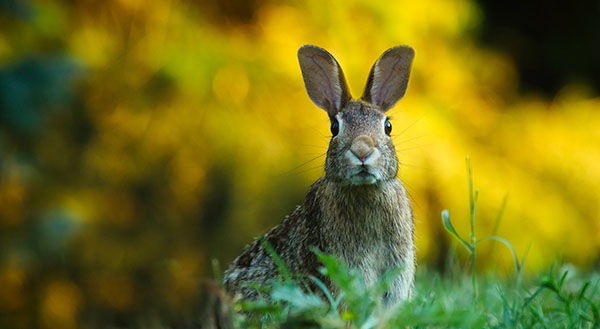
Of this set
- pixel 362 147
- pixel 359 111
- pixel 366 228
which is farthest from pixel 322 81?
pixel 366 228

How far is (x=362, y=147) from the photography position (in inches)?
96.0

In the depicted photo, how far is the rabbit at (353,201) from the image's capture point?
2482 millimetres

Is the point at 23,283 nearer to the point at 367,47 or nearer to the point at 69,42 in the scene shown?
the point at 69,42

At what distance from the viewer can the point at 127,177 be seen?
6496mm

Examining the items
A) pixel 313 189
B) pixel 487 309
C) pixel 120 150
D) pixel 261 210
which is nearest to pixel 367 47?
pixel 261 210

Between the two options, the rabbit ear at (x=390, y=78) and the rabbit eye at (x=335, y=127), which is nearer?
the rabbit eye at (x=335, y=127)

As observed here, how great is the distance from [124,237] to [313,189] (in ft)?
14.0

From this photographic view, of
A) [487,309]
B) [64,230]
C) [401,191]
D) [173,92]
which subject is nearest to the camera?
[487,309]

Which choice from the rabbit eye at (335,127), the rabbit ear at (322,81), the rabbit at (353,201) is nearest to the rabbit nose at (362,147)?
the rabbit at (353,201)

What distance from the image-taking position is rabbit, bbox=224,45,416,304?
2.48 metres

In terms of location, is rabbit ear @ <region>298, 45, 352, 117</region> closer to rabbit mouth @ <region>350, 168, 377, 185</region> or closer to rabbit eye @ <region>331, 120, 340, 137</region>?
rabbit eye @ <region>331, 120, 340, 137</region>

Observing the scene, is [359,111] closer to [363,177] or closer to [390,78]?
[390,78]

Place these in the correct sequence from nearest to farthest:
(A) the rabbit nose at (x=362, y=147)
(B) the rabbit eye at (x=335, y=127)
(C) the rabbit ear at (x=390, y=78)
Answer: (A) the rabbit nose at (x=362, y=147)
(B) the rabbit eye at (x=335, y=127)
(C) the rabbit ear at (x=390, y=78)

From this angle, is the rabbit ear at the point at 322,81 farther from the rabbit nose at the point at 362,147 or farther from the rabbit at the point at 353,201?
the rabbit nose at the point at 362,147
